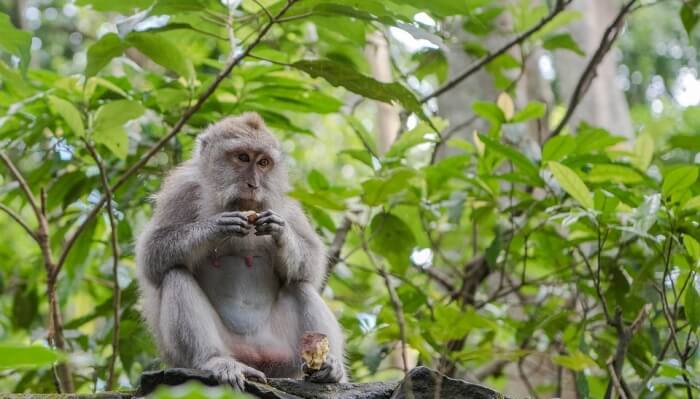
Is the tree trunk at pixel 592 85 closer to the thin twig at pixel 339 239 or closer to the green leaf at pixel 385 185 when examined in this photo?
the thin twig at pixel 339 239

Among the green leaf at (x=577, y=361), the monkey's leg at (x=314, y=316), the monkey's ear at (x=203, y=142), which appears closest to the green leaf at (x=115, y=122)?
the monkey's ear at (x=203, y=142)

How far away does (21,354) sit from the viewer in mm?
1638

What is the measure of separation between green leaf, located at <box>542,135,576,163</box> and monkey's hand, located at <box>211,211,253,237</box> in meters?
2.03

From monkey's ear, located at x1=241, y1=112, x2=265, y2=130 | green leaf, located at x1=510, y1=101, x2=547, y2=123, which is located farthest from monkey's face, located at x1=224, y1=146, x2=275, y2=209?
green leaf, located at x1=510, y1=101, x2=547, y2=123

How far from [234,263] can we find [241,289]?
0.16 meters

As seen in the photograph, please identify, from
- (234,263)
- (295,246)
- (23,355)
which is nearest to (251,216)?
→ (295,246)

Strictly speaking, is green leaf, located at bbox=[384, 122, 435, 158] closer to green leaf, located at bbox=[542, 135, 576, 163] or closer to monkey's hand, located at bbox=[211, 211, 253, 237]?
green leaf, located at bbox=[542, 135, 576, 163]

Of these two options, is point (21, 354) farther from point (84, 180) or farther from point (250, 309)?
point (84, 180)

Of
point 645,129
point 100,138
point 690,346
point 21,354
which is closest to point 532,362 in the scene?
point 645,129

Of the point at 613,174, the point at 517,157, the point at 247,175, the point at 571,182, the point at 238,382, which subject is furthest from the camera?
the point at 613,174

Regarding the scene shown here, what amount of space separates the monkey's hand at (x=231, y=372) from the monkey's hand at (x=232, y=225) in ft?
2.45

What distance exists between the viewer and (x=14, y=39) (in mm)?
4574

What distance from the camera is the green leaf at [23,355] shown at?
162cm

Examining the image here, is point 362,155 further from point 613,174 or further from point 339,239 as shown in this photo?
point 613,174
